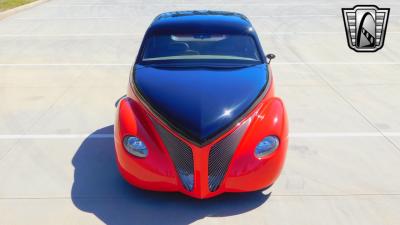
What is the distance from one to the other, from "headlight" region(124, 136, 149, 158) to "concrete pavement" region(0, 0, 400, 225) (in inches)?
24.8

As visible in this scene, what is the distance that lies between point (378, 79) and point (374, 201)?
5.26 m

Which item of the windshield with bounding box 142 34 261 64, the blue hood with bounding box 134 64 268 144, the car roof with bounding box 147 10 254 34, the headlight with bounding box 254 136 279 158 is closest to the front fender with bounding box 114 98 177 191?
the blue hood with bounding box 134 64 268 144

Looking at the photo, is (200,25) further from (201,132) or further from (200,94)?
(201,132)

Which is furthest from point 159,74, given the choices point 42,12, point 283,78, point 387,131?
point 42,12

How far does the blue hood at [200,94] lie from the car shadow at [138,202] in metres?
0.83

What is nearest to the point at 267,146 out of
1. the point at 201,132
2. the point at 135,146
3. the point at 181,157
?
→ the point at 201,132

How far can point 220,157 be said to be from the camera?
4215 millimetres

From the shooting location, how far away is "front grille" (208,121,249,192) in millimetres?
4207

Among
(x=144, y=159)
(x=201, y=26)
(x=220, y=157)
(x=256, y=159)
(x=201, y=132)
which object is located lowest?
(x=256, y=159)

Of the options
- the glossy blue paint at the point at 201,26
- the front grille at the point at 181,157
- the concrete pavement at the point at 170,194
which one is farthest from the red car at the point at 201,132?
the glossy blue paint at the point at 201,26

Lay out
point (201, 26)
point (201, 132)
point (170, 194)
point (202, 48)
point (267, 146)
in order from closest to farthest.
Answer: point (201, 132) → point (267, 146) → point (170, 194) → point (202, 48) → point (201, 26)

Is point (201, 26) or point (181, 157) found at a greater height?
point (201, 26)

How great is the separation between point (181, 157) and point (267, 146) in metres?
0.93

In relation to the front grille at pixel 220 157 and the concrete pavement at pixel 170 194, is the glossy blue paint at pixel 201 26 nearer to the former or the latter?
the concrete pavement at pixel 170 194
